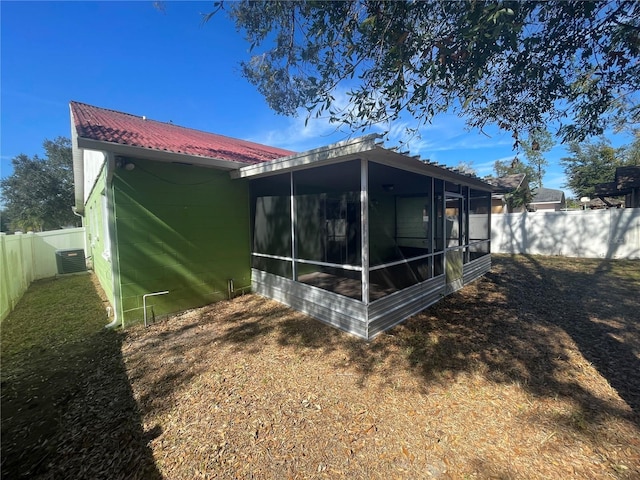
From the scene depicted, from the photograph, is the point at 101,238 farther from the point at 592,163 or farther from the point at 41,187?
the point at 592,163

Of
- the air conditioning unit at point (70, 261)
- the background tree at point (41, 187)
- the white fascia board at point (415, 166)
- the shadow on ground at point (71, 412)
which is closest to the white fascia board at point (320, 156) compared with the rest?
the white fascia board at point (415, 166)

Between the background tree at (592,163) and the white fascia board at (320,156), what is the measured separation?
99.5 ft

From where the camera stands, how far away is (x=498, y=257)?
1123 centimetres

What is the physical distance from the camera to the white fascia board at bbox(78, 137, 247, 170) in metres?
3.88

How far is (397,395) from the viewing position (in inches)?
107

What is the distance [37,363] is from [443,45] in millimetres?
6300

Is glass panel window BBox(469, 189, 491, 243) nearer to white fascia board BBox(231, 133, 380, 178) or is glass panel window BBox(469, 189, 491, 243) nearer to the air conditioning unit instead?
white fascia board BBox(231, 133, 380, 178)

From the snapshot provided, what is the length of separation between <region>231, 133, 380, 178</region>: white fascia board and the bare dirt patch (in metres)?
2.64

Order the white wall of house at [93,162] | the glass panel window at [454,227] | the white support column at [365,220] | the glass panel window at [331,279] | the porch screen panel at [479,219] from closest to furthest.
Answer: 1. the white support column at [365,220]
2. the white wall of house at [93,162]
3. the glass panel window at [331,279]
4. the glass panel window at [454,227]
5. the porch screen panel at [479,219]

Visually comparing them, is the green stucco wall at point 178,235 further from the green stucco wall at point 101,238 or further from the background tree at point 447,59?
the background tree at point 447,59

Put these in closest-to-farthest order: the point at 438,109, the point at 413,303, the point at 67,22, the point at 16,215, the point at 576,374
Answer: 1. the point at 576,374
2. the point at 438,109
3. the point at 67,22
4. the point at 413,303
5. the point at 16,215

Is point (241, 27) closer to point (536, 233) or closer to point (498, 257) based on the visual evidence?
point (498, 257)

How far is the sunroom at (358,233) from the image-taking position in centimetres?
403

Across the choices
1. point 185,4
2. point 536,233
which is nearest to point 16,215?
point 185,4
